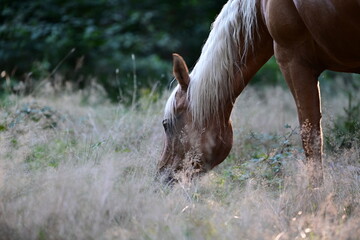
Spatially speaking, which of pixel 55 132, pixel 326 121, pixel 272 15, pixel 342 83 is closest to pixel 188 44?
pixel 342 83

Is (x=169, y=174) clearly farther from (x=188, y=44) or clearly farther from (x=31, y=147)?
(x=188, y=44)

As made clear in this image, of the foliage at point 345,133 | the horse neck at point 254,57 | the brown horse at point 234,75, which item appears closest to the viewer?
the brown horse at point 234,75

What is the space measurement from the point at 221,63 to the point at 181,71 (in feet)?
1.02

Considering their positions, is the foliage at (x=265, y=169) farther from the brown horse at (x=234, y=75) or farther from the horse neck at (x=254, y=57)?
the horse neck at (x=254, y=57)

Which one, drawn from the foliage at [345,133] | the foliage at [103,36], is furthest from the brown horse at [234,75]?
the foliage at [103,36]

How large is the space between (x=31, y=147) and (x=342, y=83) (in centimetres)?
508

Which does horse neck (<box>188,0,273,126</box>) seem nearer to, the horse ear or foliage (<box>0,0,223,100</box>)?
the horse ear

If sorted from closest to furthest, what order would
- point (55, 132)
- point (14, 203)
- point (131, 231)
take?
point (131, 231)
point (14, 203)
point (55, 132)

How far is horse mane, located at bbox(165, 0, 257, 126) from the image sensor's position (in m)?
4.16

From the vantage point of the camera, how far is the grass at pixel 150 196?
2.82 m

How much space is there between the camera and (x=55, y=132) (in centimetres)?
557

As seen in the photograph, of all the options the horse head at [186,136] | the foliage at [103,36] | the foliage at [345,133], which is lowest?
the foliage at [103,36]

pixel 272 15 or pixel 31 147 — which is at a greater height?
pixel 272 15

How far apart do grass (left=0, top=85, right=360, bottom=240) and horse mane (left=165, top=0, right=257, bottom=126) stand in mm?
532
